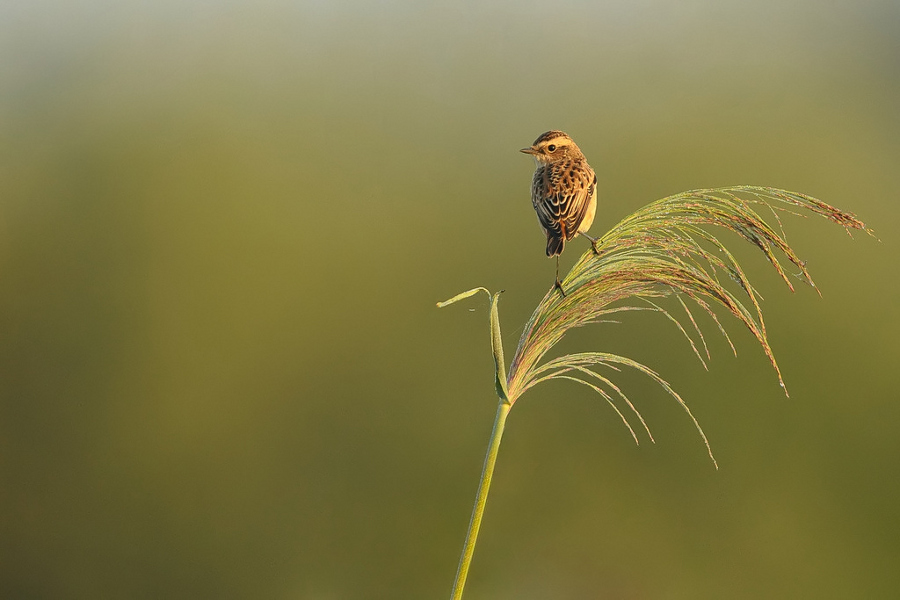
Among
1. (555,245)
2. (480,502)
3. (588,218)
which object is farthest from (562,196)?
(480,502)

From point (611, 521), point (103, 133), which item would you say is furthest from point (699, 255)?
point (103, 133)

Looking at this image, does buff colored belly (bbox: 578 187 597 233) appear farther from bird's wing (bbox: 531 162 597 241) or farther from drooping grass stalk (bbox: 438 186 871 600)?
drooping grass stalk (bbox: 438 186 871 600)

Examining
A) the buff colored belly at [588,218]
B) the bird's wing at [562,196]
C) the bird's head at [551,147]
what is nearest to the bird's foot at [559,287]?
the bird's wing at [562,196]

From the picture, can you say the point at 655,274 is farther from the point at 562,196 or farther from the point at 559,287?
the point at 562,196

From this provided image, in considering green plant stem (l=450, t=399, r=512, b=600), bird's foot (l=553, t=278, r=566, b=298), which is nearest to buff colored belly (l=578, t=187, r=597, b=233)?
bird's foot (l=553, t=278, r=566, b=298)

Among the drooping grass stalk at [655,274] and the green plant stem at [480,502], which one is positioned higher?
the drooping grass stalk at [655,274]

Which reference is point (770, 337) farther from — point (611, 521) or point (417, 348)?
point (417, 348)

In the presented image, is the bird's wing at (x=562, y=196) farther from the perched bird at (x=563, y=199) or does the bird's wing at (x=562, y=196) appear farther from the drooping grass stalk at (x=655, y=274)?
the drooping grass stalk at (x=655, y=274)
